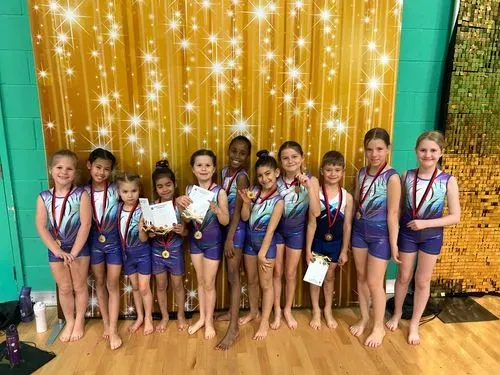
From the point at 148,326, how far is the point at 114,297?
32 cm

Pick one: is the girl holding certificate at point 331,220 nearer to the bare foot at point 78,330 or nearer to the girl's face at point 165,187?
the girl's face at point 165,187

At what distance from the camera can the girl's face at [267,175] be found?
8.80 ft

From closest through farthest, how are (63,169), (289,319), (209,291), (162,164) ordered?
1. (63,169)
2. (162,164)
3. (209,291)
4. (289,319)

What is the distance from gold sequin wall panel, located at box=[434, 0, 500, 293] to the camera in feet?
10.0

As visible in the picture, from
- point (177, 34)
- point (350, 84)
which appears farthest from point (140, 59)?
point (350, 84)

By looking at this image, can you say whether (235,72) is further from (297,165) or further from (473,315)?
(473,315)

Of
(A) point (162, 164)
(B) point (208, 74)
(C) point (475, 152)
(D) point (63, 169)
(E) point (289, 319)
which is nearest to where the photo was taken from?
(D) point (63, 169)

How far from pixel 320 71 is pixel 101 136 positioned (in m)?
1.61

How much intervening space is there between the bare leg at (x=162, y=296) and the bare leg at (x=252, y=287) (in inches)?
21.9

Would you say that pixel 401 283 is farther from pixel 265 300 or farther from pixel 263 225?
pixel 263 225

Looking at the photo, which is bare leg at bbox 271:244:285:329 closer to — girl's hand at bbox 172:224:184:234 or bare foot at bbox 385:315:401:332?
girl's hand at bbox 172:224:184:234

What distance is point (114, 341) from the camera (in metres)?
2.81

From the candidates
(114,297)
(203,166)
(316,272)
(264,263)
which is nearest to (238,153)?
(203,166)

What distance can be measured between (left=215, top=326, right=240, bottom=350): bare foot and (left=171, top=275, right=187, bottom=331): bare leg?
36 centimetres
